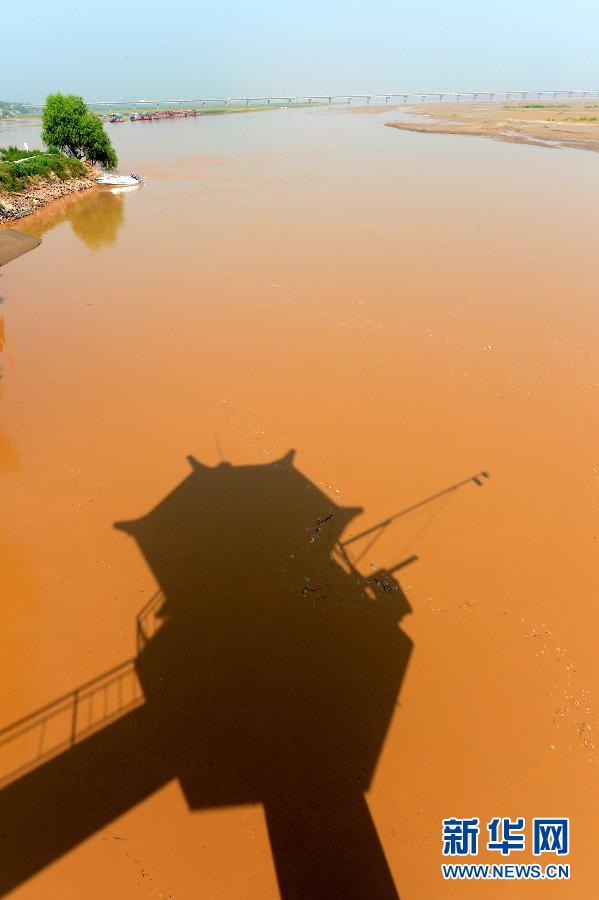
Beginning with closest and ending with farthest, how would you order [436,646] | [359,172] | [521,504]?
[436,646]
[521,504]
[359,172]

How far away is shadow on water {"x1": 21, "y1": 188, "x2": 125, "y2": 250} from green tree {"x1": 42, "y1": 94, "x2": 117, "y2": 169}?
8.30m

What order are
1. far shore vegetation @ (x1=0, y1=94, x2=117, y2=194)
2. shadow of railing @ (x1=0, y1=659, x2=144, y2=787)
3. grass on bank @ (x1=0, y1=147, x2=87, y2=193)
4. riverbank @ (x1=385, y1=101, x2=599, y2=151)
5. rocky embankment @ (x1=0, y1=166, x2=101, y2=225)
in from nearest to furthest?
shadow of railing @ (x1=0, y1=659, x2=144, y2=787) < rocky embankment @ (x1=0, y1=166, x2=101, y2=225) < grass on bank @ (x1=0, y1=147, x2=87, y2=193) < far shore vegetation @ (x1=0, y1=94, x2=117, y2=194) < riverbank @ (x1=385, y1=101, x2=599, y2=151)

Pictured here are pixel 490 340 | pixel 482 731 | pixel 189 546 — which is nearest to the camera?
pixel 482 731

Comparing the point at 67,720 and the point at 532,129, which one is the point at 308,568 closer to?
the point at 67,720

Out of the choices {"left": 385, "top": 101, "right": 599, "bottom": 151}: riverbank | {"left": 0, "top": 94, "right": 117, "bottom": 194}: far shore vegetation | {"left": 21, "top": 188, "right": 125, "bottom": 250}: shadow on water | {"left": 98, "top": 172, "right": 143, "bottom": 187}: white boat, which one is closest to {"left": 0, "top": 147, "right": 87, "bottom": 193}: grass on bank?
{"left": 0, "top": 94, "right": 117, "bottom": 194}: far shore vegetation

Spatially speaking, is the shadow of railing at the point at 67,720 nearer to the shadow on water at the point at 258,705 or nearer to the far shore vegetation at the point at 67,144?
the shadow on water at the point at 258,705

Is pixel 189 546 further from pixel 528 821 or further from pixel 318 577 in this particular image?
pixel 528 821

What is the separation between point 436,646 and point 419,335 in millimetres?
10518

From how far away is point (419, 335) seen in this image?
47.4 feet

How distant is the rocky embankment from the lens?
97.1ft

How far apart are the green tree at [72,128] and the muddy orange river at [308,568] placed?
3325cm

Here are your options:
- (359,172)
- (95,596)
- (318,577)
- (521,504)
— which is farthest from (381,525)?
(359,172)

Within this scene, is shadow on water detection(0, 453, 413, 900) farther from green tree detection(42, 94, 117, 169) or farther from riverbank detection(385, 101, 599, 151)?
riverbank detection(385, 101, 599, 151)

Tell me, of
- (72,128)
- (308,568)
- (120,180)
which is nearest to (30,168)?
(120,180)
